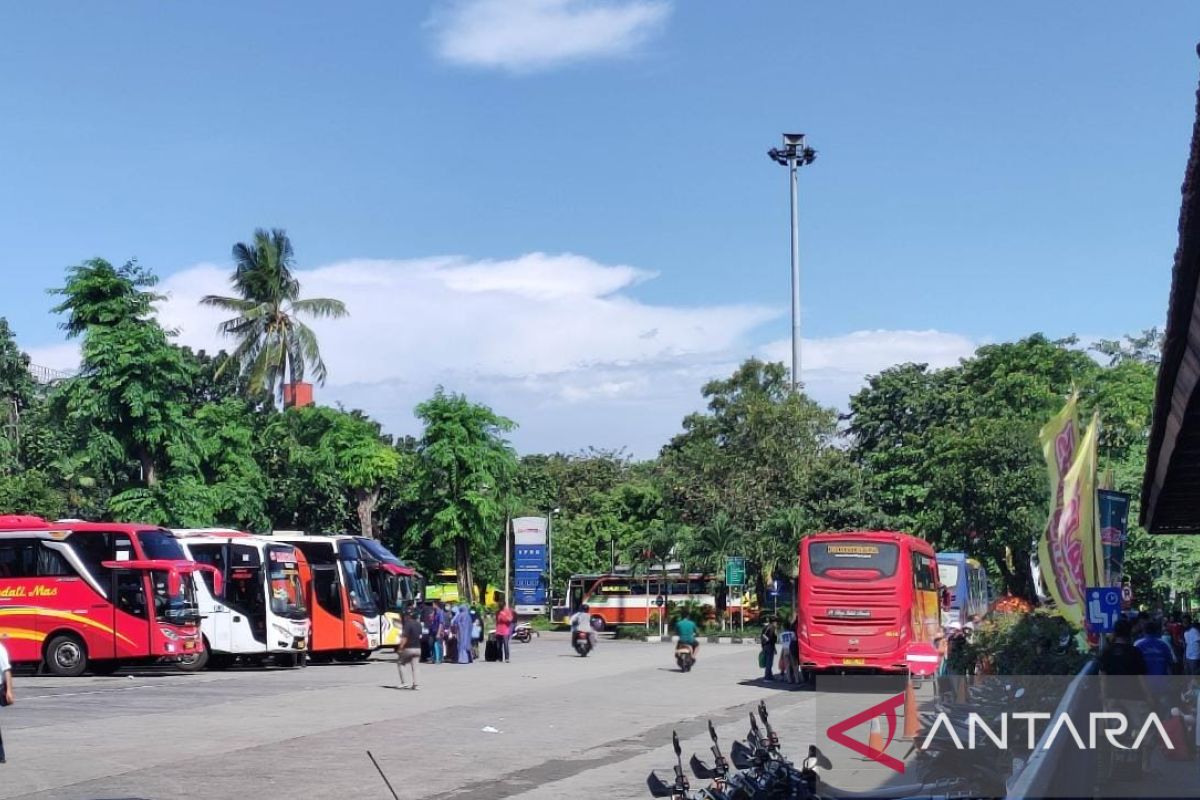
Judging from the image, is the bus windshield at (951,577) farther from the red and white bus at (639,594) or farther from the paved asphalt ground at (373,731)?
the paved asphalt ground at (373,731)

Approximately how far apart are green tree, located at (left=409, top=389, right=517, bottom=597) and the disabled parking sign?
3975 cm

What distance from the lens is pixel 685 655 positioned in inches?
1277

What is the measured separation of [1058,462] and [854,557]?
381 inches

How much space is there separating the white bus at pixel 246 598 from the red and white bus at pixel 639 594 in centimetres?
2237

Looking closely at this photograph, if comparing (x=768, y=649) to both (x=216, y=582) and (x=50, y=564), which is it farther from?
(x=50, y=564)

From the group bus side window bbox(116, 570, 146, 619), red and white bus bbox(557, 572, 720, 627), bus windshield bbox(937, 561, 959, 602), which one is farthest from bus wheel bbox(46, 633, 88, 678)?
red and white bus bbox(557, 572, 720, 627)

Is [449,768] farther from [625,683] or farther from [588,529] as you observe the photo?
[588,529]

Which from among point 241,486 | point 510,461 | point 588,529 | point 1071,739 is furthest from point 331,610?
point 588,529

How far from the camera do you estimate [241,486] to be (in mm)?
52688

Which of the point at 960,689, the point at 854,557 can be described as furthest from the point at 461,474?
the point at 960,689

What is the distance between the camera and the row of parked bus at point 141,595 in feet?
100.0

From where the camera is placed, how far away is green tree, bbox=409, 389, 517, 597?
55781 mm

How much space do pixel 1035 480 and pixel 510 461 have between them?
20.5m

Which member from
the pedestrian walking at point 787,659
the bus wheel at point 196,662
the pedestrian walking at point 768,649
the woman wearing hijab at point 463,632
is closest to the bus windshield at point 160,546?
the bus wheel at point 196,662
